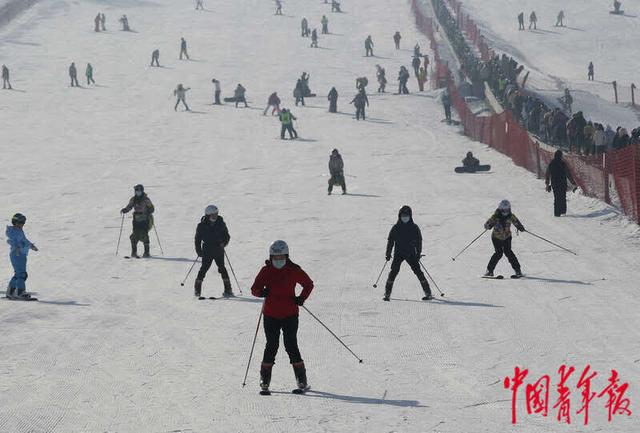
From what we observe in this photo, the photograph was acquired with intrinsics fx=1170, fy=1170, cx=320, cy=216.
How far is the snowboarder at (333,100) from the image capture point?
4353 centimetres

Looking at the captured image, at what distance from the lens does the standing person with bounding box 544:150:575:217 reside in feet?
75.9

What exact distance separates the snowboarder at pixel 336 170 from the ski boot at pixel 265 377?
1640 cm

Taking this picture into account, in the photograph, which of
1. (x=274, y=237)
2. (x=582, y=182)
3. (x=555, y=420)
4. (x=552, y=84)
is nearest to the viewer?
(x=555, y=420)

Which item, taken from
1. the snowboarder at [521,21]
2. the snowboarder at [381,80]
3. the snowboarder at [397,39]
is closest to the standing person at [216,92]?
the snowboarder at [381,80]

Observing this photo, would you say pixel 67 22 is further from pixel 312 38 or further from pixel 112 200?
pixel 112 200

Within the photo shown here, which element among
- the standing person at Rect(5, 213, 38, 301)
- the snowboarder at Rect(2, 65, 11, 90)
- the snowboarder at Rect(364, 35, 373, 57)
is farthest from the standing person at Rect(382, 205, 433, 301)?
the snowboarder at Rect(364, 35, 373, 57)

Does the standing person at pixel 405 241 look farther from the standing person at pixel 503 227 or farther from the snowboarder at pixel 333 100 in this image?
the snowboarder at pixel 333 100

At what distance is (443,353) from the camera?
→ 12578 mm

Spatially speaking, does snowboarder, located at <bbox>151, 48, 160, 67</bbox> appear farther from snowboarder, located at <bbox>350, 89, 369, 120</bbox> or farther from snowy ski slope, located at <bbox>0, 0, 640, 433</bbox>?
snowboarder, located at <bbox>350, 89, 369, 120</bbox>

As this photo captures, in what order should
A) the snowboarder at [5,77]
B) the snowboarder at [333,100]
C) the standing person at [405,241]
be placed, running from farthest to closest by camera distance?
1. the snowboarder at [5,77]
2. the snowboarder at [333,100]
3. the standing person at [405,241]

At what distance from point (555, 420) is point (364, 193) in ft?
59.5

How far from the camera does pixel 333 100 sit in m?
43.6

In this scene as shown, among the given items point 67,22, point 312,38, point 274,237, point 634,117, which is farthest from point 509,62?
point 67,22

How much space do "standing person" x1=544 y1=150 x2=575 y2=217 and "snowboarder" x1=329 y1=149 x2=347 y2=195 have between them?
18.4ft
